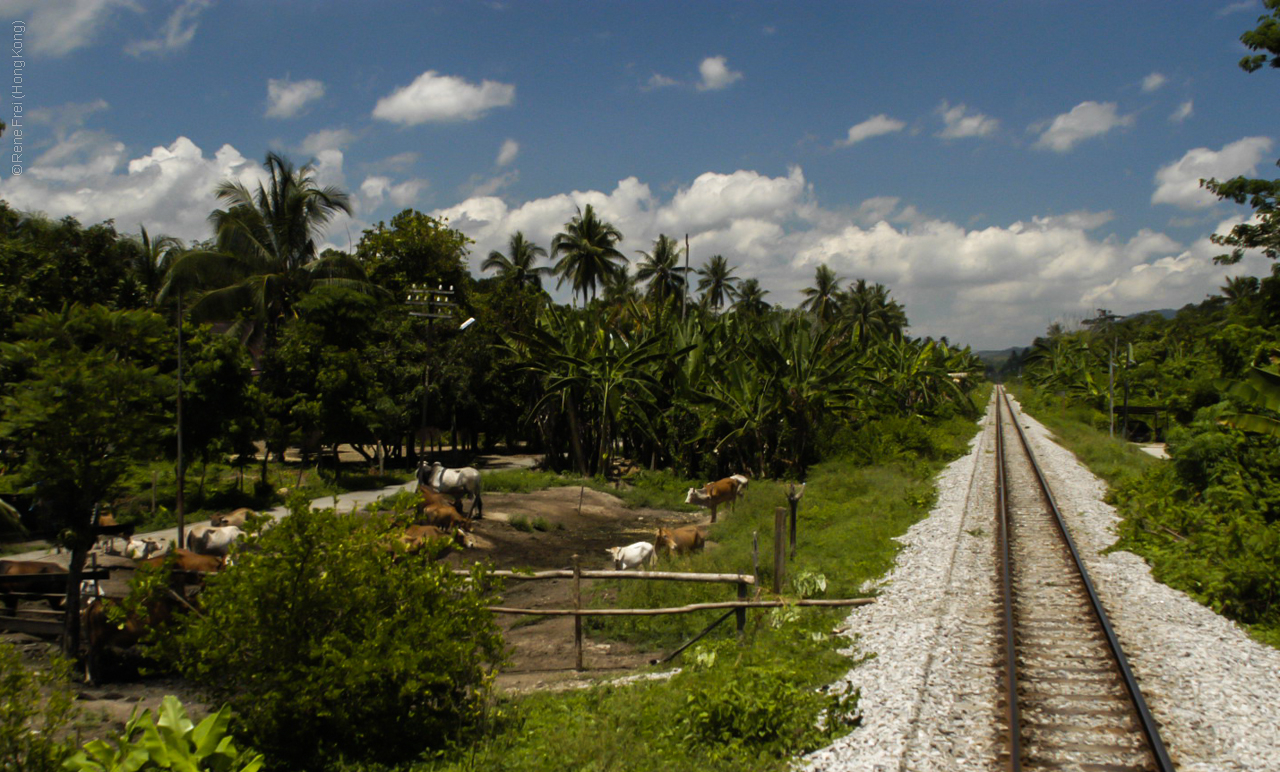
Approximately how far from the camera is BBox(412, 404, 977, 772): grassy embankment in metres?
6.97

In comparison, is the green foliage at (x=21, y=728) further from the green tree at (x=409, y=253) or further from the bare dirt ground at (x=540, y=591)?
the green tree at (x=409, y=253)

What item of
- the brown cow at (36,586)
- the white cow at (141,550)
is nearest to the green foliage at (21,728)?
the brown cow at (36,586)

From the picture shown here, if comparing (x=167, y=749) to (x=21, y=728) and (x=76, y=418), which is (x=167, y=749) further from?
(x=76, y=418)

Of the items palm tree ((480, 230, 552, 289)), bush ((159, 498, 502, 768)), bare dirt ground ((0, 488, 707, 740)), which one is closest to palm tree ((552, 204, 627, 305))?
palm tree ((480, 230, 552, 289))

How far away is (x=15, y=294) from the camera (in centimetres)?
2130

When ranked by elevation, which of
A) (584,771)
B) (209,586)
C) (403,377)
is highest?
(403,377)

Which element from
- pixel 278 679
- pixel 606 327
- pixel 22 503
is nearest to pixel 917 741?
pixel 278 679

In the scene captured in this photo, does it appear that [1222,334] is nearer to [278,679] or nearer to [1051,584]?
[1051,584]

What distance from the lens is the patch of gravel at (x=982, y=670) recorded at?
6648 millimetres

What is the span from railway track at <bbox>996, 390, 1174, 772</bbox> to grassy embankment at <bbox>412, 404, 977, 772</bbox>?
5.24 feet

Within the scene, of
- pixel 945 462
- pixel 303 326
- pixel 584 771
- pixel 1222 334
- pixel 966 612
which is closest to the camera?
pixel 584 771

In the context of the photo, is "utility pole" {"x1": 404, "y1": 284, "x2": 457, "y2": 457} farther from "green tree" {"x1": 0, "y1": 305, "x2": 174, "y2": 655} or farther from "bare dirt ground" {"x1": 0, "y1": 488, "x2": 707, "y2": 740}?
"green tree" {"x1": 0, "y1": 305, "x2": 174, "y2": 655}

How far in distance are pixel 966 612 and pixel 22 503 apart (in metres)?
20.0

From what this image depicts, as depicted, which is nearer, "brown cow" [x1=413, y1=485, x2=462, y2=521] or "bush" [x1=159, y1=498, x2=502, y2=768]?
"bush" [x1=159, y1=498, x2=502, y2=768]
